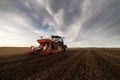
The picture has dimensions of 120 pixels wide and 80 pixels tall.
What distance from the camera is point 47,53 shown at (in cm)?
1504

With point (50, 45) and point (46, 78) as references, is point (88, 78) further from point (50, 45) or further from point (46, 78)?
point (50, 45)

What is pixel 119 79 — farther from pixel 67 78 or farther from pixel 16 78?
pixel 16 78

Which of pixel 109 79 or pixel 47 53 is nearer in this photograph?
pixel 109 79

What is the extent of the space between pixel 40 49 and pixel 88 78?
1176 centimetres

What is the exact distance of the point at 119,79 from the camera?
4641mm

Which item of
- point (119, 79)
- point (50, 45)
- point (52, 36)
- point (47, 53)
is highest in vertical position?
point (52, 36)

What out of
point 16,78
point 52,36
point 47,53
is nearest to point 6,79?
point 16,78

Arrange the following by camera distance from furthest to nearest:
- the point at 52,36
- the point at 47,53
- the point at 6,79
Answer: the point at 52,36, the point at 47,53, the point at 6,79

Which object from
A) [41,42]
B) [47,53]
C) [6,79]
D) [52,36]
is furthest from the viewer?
[52,36]

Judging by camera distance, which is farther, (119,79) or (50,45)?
(50,45)

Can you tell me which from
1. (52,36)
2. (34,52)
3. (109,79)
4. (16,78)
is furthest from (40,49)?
(109,79)

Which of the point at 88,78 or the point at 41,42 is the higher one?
the point at 41,42

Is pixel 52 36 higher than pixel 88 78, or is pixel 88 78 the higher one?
pixel 52 36

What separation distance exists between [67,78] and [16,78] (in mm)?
2413
